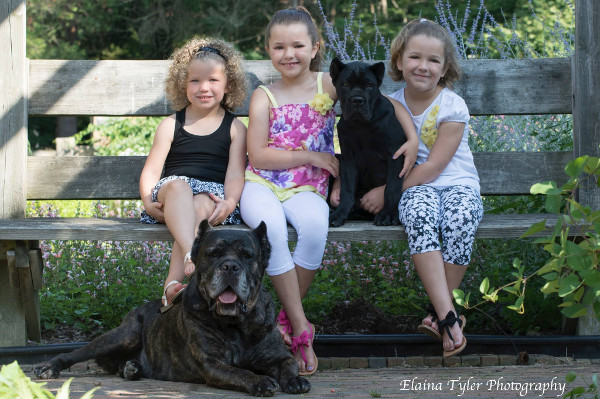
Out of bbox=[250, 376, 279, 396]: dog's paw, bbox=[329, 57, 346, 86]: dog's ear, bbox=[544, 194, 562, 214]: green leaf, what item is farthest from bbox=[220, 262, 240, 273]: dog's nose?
bbox=[544, 194, 562, 214]: green leaf

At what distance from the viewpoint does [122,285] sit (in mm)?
5207

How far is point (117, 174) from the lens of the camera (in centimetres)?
495

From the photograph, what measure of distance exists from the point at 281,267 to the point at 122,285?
163cm

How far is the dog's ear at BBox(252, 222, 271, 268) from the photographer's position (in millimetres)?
3709

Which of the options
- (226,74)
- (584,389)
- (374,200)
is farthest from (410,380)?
(226,74)

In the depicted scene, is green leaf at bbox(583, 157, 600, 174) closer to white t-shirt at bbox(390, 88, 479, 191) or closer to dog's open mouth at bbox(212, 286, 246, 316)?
dog's open mouth at bbox(212, 286, 246, 316)

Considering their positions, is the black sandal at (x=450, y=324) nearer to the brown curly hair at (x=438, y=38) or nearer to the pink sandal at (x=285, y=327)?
the pink sandal at (x=285, y=327)

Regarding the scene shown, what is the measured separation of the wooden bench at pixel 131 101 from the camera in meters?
4.72

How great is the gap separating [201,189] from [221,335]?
1010 mm

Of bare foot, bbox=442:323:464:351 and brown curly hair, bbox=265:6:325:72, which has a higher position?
brown curly hair, bbox=265:6:325:72

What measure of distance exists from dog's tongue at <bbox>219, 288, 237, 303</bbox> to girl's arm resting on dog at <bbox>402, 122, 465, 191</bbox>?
1327 millimetres

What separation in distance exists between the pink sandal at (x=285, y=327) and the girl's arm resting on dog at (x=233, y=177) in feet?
1.98

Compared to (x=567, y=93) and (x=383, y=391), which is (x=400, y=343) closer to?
(x=383, y=391)

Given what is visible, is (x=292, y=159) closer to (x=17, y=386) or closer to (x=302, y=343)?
(x=302, y=343)
